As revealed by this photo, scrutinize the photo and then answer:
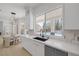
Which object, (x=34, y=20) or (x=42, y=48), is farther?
(x=34, y=20)

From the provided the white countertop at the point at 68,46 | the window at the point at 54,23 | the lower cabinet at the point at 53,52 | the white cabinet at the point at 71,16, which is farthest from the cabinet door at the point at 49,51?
the window at the point at 54,23

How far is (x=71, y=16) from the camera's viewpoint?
196 cm

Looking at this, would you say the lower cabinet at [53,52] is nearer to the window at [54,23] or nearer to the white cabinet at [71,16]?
the white cabinet at [71,16]

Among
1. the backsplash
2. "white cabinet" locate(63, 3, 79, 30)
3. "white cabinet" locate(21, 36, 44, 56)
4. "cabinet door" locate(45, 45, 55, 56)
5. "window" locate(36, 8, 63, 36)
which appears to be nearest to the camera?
"white cabinet" locate(63, 3, 79, 30)

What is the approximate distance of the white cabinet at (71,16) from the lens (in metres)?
1.87

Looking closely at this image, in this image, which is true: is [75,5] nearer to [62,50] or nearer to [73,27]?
[73,27]

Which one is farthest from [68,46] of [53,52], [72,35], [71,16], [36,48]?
[36,48]

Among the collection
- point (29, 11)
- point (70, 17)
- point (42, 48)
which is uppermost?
point (29, 11)

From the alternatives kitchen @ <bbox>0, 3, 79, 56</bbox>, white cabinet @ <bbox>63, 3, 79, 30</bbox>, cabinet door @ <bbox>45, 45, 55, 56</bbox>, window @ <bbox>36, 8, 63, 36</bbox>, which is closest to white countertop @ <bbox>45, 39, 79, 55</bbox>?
kitchen @ <bbox>0, 3, 79, 56</bbox>

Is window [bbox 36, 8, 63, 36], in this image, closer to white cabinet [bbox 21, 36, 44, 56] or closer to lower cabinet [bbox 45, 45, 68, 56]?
white cabinet [bbox 21, 36, 44, 56]

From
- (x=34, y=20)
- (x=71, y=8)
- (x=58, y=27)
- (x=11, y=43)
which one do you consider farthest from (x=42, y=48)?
(x=11, y=43)

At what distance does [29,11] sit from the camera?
5312mm

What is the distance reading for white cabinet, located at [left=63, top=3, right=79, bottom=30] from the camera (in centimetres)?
187

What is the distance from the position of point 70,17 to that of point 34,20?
3.58 m
